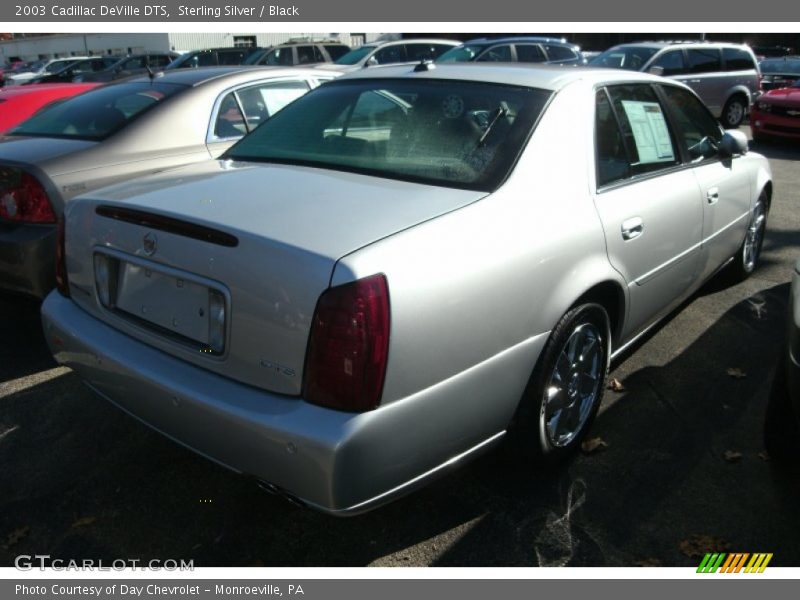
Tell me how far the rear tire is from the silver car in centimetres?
1135

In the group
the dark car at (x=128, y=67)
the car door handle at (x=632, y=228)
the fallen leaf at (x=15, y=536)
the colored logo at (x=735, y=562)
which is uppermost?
the dark car at (x=128, y=67)

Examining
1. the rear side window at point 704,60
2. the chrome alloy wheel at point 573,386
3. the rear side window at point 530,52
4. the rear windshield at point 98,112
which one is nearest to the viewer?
the chrome alloy wheel at point 573,386

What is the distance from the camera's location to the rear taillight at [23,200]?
3.91 meters

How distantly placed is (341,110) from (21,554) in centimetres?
228

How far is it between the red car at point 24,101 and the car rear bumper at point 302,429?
5.89m

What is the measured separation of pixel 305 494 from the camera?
211 cm

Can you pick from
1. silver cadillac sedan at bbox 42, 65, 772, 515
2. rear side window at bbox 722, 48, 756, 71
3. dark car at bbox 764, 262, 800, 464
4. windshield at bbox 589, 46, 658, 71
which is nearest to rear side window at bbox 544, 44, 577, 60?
windshield at bbox 589, 46, 658, 71

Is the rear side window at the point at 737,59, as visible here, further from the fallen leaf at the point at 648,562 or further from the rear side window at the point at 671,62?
the fallen leaf at the point at 648,562

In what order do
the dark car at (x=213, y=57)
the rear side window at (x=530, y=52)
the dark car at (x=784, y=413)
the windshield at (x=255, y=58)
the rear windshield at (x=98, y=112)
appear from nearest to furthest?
1. the dark car at (x=784, y=413)
2. the rear windshield at (x=98, y=112)
3. the rear side window at (x=530, y=52)
4. the windshield at (x=255, y=58)
5. the dark car at (x=213, y=57)

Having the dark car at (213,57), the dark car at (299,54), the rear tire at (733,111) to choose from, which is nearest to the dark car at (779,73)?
the rear tire at (733,111)

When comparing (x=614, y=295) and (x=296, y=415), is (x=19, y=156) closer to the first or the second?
(x=296, y=415)

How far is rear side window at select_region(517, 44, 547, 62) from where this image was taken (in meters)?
15.0

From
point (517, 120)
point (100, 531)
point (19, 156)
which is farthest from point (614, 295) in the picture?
point (19, 156)

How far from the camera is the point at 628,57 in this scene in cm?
1311
